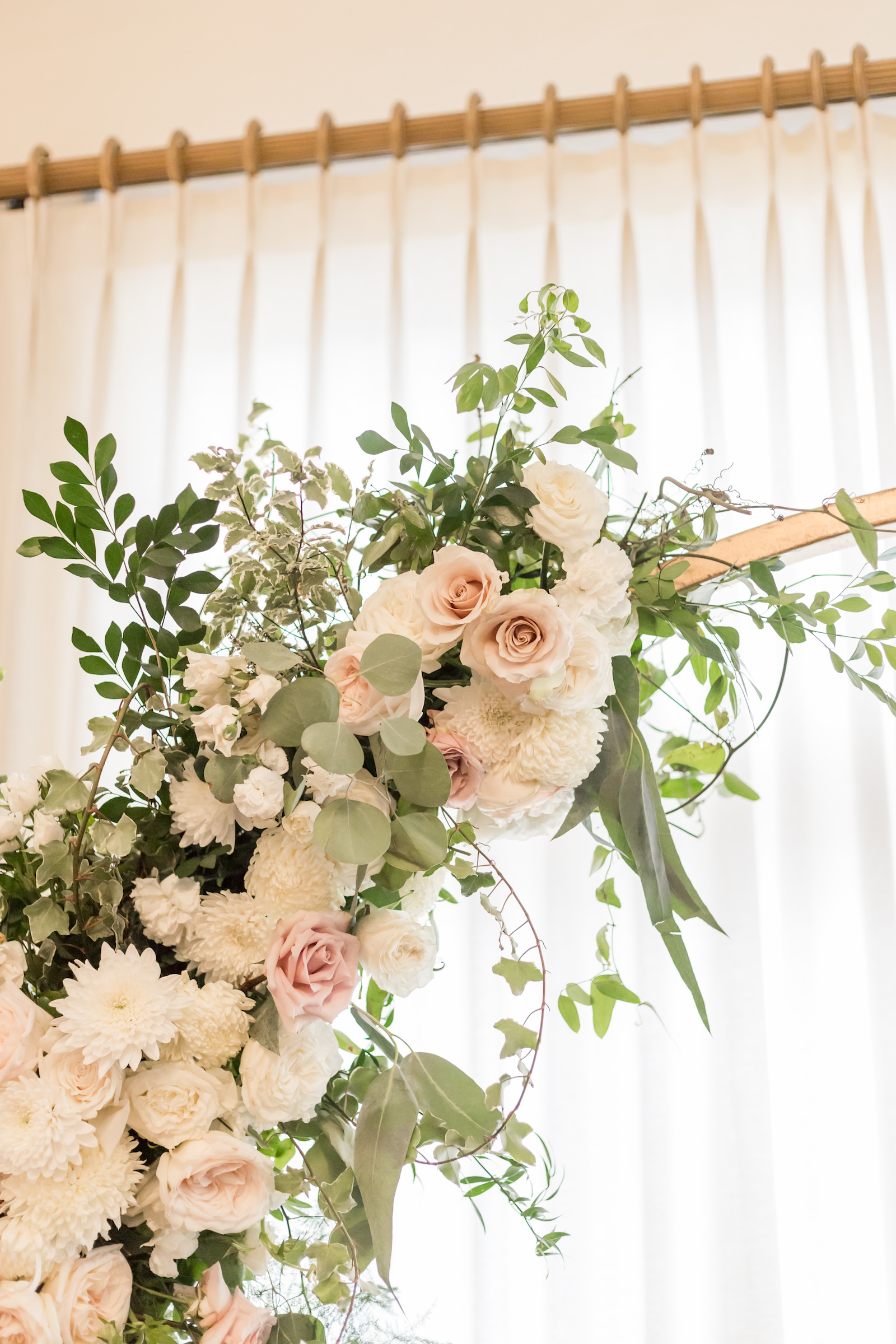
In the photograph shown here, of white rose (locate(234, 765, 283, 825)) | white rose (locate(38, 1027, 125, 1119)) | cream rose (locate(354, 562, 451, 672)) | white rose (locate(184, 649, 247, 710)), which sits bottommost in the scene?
white rose (locate(38, 1027, 125, 1119))

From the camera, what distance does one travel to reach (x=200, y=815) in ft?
2.13

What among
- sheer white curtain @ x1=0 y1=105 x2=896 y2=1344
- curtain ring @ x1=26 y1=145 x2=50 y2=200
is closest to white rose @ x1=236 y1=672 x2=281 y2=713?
sheer white curtain @ x1=0 y1=105 x2=896 y2=1344

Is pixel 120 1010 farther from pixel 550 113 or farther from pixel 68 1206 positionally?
pixel 550 113

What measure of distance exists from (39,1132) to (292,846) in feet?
A: 0.69

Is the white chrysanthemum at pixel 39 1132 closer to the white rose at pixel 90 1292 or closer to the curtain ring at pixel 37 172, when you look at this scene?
the white rose at pixel 90 1292

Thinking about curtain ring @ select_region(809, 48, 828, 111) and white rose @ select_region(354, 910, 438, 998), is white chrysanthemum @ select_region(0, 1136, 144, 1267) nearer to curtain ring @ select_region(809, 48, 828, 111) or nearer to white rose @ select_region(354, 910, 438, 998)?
white rose @ select_region(354, 910, 438, 998)

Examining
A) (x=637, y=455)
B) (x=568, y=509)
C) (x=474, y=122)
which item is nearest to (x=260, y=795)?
(x=568, y=509)

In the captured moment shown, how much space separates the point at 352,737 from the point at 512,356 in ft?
3.77

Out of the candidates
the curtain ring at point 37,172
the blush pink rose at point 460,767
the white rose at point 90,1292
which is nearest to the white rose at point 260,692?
the blush pink rose at point 460,767

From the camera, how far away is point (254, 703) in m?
0.64

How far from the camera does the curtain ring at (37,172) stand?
174cm

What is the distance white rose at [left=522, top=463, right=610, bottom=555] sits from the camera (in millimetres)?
665

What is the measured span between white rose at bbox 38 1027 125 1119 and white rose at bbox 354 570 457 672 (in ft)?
0.99

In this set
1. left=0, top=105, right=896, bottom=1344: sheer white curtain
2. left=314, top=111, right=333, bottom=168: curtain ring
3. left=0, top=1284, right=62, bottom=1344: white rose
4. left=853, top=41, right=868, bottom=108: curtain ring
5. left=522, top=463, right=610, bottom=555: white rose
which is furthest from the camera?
left=314, top=111, right=333, bottom=168: curtain ring
